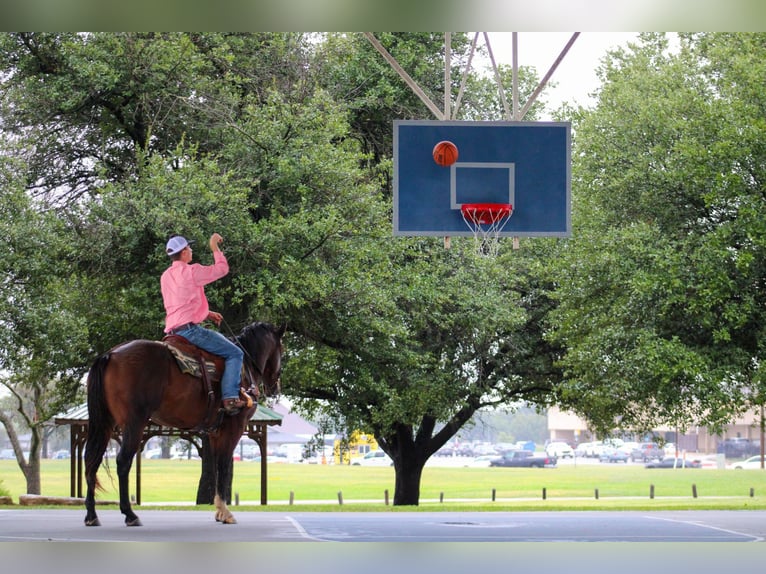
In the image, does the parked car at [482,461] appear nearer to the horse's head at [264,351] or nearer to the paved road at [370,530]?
the paved road at [370,530]

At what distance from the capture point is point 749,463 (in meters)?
56.8

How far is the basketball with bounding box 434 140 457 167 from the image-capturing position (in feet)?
32.5

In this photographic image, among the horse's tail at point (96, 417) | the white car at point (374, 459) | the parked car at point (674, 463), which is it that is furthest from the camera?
the white car at point (374, 459)

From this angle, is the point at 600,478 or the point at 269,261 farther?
the point at 600,478

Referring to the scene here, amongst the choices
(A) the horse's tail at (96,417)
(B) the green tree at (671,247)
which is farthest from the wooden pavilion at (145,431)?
(A) the horse's tail at (96,417)

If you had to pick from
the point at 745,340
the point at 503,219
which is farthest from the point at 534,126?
the point at 745,340

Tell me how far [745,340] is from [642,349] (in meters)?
1.56

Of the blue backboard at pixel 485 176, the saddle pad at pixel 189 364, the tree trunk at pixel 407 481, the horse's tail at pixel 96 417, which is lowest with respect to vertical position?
the tree trunk at pixel 407 481

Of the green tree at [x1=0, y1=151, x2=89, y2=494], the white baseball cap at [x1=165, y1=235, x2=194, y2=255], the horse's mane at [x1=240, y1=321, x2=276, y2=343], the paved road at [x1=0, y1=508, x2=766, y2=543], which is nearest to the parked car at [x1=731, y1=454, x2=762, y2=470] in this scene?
the green tree at [x1=0, y1=151, x2=89, y2=494]

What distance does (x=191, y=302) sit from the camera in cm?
773

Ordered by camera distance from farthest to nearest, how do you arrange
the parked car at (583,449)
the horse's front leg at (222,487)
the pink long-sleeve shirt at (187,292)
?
the parked car at (583,449) → the horse's front leg at (222,487) → the pink long-sleeve shirt at (187,292)

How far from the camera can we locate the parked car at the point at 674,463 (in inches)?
2323

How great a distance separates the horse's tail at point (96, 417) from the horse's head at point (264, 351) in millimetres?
1099

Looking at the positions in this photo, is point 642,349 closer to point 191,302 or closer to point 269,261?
point 269,261
